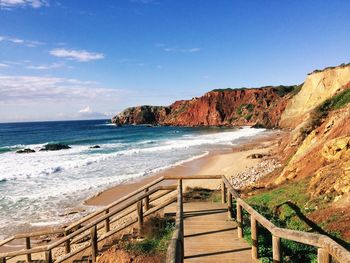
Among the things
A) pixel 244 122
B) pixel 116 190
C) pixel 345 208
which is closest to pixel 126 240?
pixel 345 208

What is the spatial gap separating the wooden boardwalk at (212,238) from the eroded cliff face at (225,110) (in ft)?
309

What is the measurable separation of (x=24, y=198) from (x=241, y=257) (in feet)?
64.9

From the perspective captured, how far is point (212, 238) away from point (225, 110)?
127m

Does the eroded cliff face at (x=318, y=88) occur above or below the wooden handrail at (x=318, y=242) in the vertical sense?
above

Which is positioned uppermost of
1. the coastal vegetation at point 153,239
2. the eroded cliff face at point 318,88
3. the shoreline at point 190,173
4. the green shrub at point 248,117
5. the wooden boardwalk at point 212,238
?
the eroded cliff face at point 318,88

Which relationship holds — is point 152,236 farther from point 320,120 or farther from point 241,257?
point 320,120

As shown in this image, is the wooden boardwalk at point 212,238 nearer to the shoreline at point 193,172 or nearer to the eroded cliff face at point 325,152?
the eroded cliff face at point 325,152

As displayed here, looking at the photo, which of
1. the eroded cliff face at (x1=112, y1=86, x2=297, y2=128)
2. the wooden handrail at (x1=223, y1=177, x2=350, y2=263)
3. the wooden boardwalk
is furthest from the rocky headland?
the wooden handrail at (x1=223, y1=177, x2=350, y2=263)

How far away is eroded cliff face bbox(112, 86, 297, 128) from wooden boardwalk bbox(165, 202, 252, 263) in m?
94.3

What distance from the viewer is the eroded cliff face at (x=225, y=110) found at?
377 ft

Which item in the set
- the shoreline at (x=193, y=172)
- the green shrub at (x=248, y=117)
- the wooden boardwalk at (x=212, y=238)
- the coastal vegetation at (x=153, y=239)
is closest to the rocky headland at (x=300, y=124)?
the green shrub at (x=248, y=117)

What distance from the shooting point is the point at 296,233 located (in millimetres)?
5320

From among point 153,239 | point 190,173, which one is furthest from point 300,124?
point 153,239

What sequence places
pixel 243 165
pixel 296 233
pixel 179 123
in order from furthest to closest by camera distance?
pixel 179 123, pixel 243 165, pixel 296 233
